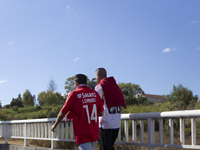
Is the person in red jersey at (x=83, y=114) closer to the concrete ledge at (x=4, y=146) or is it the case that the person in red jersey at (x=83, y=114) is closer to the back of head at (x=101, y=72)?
the back of head at (x=101, y=72)

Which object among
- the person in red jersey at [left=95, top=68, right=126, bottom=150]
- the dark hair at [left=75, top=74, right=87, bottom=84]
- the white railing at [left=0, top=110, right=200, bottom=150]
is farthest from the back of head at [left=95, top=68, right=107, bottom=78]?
the white railing at [left=0, top=110, right=200, bottom=150]

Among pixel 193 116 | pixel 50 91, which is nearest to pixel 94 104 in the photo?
pixel 193 116

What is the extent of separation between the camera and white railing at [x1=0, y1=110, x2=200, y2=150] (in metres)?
5.25

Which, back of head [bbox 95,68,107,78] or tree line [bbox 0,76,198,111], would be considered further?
tree line [bbox 0,76,198,111]

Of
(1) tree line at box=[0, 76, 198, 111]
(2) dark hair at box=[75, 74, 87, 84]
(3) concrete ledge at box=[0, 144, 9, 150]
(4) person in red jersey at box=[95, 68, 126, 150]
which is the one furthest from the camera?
(1) tree line at box=[0, 76, 198, 111]

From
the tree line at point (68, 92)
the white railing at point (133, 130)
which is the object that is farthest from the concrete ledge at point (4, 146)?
the tree line at point (68, 92)

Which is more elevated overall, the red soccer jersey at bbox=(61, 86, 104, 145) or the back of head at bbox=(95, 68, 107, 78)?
the back of head at bbox=(95, 68, 107, 78)

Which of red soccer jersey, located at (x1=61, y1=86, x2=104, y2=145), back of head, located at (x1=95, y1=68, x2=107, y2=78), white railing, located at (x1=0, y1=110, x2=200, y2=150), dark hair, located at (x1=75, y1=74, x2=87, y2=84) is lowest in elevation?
white railing, located at (x1=0, y1=110, x2=200, y2=150)

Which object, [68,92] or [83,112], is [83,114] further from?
[68,92]

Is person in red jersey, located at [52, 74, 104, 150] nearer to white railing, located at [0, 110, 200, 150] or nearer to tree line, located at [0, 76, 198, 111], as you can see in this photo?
white railing, located at [0, 110, 200, 150]

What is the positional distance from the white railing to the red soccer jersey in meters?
1.68

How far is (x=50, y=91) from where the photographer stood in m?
94.5

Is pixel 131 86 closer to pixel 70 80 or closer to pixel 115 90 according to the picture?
pixel 70 80

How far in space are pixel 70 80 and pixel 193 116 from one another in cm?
8560
